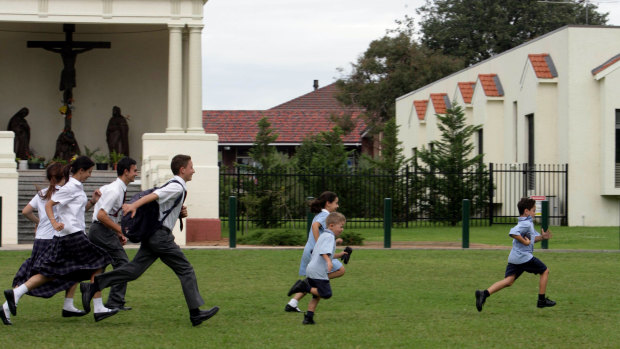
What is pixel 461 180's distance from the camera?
30.0m

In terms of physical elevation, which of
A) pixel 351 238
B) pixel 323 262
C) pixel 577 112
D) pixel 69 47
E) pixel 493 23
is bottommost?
pixel 351 238

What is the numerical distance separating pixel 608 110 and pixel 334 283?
699 inches

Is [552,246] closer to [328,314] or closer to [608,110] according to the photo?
[608,110]

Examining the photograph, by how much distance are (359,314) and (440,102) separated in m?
32.8

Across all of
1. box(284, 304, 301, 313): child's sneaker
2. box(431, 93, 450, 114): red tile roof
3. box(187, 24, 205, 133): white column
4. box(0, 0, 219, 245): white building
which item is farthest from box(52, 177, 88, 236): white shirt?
box(431, 93, 450, 114): red tile roof

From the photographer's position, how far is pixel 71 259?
9.98 meters

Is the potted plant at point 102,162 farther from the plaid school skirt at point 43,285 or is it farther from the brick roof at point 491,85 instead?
the plaid school skirt at point 43,285

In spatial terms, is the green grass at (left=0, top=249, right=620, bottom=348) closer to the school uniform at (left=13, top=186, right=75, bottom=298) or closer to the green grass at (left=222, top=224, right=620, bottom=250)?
the school uniform at (left=13, top=186, right=75, bottom=298)

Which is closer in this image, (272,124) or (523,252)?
(523,252)

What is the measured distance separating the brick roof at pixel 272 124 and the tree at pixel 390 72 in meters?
1.48

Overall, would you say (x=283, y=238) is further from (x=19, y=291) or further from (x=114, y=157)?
(x=19, y=291)

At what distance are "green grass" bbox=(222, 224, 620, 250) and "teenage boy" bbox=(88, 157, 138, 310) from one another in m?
11.0

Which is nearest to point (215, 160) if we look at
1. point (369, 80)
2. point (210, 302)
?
point (210, 302)

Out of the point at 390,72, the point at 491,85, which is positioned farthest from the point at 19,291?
the point at 390,72
